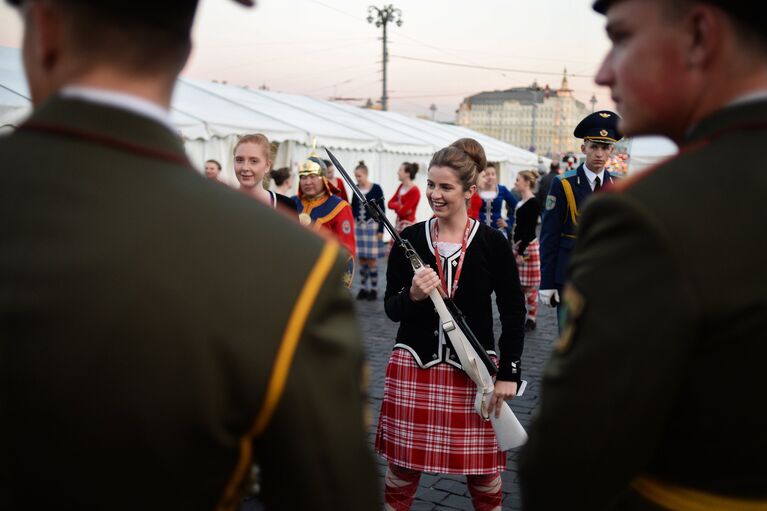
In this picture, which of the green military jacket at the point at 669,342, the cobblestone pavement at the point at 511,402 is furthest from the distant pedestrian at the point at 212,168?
the green military jacket at the point at 669,342

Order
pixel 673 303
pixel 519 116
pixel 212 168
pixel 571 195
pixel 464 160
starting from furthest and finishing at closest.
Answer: pixel 519 116 < pixel 212 168 < pixel 571 195 < pixel 464 160 < pixel 673 303

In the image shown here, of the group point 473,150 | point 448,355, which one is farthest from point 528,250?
point 448,355

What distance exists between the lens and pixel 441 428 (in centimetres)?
313

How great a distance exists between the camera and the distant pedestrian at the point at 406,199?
1084 centimetres

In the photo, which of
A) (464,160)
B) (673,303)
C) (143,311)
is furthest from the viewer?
(464,160)

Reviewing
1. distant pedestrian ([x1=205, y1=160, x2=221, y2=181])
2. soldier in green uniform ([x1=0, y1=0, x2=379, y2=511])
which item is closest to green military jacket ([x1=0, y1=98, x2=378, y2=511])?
soldier in green uniform ([x1=0, y1=0, x2=379, y2=511])

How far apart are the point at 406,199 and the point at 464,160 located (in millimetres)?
7533

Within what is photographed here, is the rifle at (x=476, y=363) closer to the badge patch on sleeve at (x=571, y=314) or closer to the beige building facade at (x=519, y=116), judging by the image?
the badge patch on sleeve at (x=571, y=314)

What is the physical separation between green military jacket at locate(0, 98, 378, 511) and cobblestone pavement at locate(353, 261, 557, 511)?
→ 295cm

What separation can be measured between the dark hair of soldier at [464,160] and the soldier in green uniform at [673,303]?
200 centimetres

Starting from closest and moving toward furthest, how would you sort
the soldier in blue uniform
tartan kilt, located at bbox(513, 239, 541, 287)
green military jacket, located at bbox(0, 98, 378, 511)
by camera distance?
green military jacket, located at bbox(0, 98, 378, 511) < the soldier in blue uniform < tartan kilt, located at bbox(513, 239, 541, 287)

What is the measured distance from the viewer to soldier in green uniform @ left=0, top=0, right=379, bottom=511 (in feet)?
3.25

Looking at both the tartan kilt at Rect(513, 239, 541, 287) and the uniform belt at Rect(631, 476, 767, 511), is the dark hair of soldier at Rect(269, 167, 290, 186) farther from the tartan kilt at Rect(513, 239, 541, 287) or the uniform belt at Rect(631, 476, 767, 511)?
the uniform belt at Rect(631, 476, 767, 511)

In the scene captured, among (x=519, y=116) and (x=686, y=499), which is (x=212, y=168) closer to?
(x=686, y=499)
